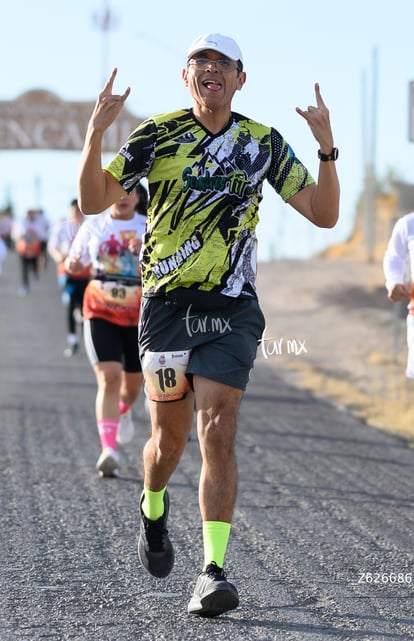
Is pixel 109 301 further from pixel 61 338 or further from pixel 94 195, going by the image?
pixel 61 338

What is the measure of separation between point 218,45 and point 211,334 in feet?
3.85

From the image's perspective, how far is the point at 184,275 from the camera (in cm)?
548

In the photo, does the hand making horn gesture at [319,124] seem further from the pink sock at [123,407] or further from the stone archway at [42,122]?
the stone archway at [42,122]

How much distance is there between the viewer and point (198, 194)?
5512 millimetres

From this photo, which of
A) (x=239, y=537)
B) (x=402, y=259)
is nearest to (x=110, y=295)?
(x=402, y=259)

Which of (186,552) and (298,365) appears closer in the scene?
(186,552)

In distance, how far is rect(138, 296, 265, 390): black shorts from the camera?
548cm

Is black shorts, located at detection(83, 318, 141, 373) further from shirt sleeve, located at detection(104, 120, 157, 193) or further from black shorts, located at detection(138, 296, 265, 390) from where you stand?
shirt sleeve, located at detection(104, 120, 157, 193)

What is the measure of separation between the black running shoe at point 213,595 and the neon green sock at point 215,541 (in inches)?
1.3

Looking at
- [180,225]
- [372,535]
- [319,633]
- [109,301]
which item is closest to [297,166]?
[180,225]

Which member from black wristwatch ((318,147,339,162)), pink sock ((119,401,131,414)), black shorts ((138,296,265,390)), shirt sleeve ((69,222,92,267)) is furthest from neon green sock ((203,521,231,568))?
pink sock ((119,401,131,414))

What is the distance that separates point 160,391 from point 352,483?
3978 mm

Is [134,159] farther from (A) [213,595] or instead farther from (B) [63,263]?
(B) [63,263]

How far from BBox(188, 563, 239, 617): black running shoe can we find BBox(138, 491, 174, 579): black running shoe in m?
0.44
